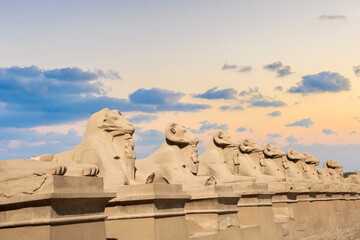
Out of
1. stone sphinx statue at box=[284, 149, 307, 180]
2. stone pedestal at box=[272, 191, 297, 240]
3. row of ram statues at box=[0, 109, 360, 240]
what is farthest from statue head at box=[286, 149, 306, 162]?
stone pedestal at box=[272, 191, 297, 240]

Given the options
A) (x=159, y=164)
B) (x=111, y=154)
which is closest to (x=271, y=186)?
(x=159, y=164)

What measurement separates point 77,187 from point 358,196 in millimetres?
16765

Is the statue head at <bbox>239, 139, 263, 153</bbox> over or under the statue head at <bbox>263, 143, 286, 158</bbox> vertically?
under

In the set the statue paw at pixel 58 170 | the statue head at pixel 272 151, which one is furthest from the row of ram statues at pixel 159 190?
the statue head at pixel 272 151

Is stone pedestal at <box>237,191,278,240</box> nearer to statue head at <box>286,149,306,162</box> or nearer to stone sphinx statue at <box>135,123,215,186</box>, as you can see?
stone sphinx statue at <box>135,123,215,186</box>

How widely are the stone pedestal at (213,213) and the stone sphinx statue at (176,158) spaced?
3.57 feet

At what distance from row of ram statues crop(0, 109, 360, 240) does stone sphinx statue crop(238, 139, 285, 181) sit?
0.03 m

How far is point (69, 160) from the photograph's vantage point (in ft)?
24.8

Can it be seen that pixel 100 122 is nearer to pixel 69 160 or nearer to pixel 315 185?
pixel 69 160

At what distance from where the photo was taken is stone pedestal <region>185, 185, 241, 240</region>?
8.09m

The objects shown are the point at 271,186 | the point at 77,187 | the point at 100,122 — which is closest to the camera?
the point at 77,187

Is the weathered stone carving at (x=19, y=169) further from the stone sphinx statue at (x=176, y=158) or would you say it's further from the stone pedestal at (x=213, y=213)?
the stone sphinx statue at (x=176, y=158)

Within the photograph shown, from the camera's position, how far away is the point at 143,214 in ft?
21.2

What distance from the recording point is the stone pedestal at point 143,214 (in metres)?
6.44
